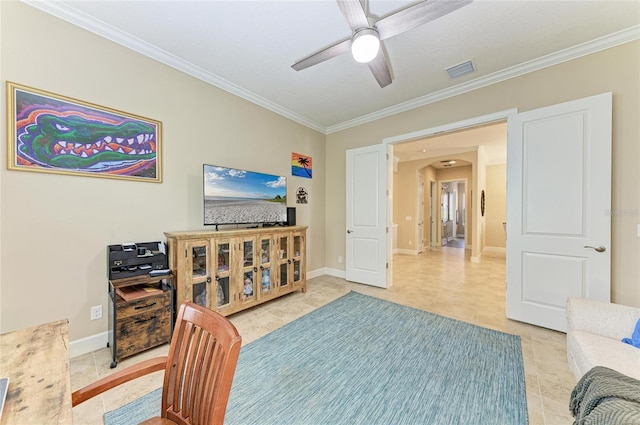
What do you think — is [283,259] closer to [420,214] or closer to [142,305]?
[142,305]

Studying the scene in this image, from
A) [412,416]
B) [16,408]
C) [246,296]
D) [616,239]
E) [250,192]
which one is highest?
[250,192]

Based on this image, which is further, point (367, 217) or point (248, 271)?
point (367, 217)

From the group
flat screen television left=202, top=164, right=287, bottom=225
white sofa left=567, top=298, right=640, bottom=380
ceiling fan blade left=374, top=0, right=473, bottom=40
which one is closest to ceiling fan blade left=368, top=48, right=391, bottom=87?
ceiling fan blade left=374, top=0, right=473, bottom=40

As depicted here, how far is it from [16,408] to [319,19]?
268cm

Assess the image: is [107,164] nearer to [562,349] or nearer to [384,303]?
[384,303]

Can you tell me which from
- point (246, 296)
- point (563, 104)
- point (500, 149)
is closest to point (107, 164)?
point (246, 296)

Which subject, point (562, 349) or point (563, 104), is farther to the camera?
point (563, 104)

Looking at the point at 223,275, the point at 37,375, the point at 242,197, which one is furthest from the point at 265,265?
the point at 37,375

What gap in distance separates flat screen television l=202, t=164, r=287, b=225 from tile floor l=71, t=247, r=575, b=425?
1136 mm

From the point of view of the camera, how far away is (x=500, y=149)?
6160 mm

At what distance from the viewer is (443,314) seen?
288 cm

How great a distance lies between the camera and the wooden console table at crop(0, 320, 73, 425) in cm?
64

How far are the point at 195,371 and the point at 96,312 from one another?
196 centimetres

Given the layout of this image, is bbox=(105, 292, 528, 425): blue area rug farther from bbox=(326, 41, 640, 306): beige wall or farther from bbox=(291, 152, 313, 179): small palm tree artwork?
bbox=(291, 152, 313, 179): small palm tree artwork
